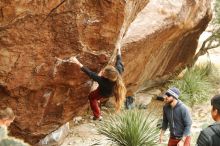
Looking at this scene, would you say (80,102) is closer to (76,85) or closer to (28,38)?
(76,85)

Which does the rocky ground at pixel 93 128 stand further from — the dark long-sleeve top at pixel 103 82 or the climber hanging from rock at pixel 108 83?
the dark long-sleeve top at pixel 103 82

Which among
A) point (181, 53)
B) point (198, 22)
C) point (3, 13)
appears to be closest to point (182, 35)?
point (198, 22)

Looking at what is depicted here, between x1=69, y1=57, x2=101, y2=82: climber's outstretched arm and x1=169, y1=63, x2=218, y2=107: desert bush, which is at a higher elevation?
x1=69, y1=57, x2=101, y2=82: climber's outstretched arm

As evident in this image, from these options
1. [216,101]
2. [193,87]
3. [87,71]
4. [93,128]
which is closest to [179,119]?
[87,71]

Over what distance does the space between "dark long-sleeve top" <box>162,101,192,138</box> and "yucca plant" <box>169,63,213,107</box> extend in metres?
7.80

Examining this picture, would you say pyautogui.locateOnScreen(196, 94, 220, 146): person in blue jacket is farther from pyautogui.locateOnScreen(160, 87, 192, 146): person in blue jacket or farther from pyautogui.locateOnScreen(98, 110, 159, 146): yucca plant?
pyautogui.locateOnScreen(98, 110, 159, 146): yucca plant

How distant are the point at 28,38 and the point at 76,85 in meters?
1.47

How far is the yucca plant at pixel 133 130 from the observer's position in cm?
886

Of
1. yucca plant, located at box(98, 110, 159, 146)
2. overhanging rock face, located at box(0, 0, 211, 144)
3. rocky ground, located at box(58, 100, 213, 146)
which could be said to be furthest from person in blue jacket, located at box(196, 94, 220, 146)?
rocky ground, located at box(58, 100, 213, 146)

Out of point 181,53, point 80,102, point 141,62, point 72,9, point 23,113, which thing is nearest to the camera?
point 72,9

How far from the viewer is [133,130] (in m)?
8.82

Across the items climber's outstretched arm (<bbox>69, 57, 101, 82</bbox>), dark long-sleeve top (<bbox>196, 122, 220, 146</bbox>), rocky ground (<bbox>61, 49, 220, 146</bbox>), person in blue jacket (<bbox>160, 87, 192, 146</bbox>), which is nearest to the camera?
dark long-sleeve top (<bbox>196, 122, 220, 146</bbox>)

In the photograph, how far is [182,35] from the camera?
14.1 metres

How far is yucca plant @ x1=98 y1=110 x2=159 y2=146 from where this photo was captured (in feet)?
29.1
